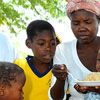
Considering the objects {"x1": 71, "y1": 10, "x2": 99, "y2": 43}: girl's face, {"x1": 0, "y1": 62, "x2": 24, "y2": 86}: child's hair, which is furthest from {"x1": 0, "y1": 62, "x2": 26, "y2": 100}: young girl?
{"x1": 71, "y1": 10, "x2": 99, "y2": 43}: girl's face

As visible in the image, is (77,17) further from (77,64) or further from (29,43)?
(29,43)

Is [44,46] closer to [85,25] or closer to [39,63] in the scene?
[39,63]

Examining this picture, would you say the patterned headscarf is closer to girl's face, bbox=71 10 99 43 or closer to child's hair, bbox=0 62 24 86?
girl's face, bbox=71 10 99 43

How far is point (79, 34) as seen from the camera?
248 cm

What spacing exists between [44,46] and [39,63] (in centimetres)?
24

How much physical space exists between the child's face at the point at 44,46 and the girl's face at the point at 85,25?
50cm

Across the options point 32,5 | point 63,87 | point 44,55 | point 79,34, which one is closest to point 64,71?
point 63,87

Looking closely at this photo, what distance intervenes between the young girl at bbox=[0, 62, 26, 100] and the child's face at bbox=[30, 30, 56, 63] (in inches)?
31.2

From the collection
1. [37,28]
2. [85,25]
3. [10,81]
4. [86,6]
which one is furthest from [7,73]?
[37,28]

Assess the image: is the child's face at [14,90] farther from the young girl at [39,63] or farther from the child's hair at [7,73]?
the young girl at [39,63]

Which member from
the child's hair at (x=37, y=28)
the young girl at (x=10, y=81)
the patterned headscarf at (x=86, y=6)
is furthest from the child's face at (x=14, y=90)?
the child's hair at (x=37, y=28)

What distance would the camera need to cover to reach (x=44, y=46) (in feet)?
Result: 9.58

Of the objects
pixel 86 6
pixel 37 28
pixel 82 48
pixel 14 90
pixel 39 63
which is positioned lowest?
pixel 14 90

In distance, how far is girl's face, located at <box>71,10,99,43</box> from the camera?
2.45 metres
